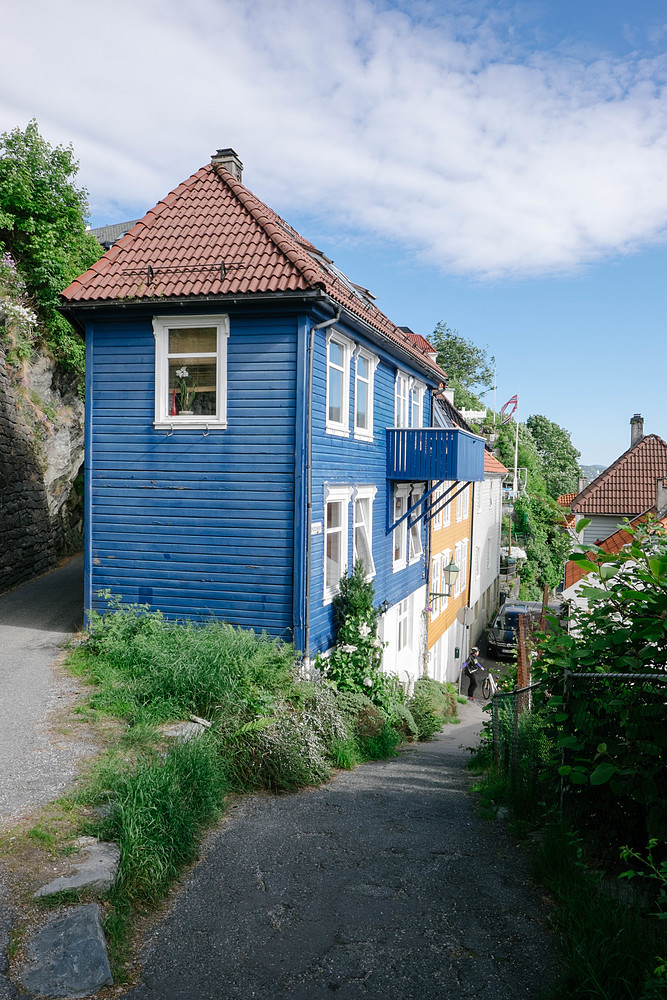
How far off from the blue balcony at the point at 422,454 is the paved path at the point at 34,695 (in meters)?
7.02

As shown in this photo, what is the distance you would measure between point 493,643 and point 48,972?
24.1m

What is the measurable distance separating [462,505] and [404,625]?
29.4 feet

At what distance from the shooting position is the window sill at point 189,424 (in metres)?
10.9

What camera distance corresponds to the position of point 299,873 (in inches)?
217

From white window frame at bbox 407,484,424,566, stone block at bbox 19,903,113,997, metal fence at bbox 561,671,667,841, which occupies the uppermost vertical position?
white window frame at bbox 407,484,424,566

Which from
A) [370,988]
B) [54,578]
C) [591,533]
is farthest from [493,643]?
[370,988]

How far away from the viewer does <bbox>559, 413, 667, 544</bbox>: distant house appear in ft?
86.4

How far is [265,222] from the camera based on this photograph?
11555 millimetres

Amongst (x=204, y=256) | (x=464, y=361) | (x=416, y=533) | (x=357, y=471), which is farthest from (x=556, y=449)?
(x=204, y=256)

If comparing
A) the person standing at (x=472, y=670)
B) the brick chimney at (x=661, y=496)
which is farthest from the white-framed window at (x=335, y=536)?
the brick chimney at (x=661, y=496)

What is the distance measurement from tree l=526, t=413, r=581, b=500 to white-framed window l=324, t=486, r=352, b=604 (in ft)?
222

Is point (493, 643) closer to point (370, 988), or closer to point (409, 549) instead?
point (409, 549)

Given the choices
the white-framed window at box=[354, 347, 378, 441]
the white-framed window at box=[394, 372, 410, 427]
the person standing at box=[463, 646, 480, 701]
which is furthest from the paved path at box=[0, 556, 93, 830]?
the person standing at box=[463, 646, 480, 701]

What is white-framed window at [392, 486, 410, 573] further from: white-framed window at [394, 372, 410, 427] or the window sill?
the window sill
